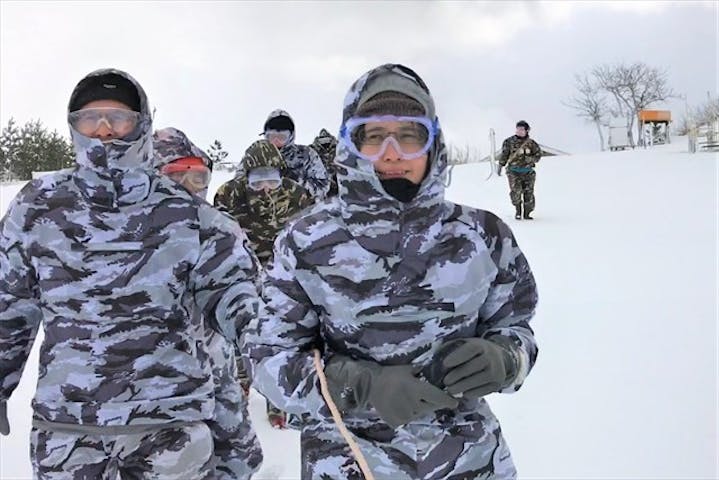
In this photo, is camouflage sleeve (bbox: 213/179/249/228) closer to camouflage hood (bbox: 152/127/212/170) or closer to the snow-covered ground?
camouflage hood (bbox: 152/127/212/170)

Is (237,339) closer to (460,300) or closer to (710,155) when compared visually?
(460,300)

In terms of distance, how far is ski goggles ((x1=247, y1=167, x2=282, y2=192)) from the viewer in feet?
16.3

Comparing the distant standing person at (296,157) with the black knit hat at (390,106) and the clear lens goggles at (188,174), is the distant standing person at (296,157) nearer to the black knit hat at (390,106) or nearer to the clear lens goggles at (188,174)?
the clear lens goggles at (188,174)

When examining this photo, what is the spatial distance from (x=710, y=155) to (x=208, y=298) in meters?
21.0

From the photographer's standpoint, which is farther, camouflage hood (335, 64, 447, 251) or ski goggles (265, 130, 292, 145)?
Result: ski goggles (265, 130, 292, 145)

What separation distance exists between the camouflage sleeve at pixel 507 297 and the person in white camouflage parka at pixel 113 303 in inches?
28.9

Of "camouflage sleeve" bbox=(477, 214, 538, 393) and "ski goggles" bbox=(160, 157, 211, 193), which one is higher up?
"ski goggles" bbox=(160, 157, 211, 193)

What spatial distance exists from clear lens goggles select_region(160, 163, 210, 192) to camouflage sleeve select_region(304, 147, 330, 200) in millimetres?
2397

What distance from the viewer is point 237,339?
2.26 meters

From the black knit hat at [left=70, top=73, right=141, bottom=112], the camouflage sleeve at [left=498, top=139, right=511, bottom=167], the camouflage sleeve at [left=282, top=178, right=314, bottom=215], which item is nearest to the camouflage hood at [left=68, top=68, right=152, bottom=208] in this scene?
the black knit hat at [left=70, top=73, right=141, bottom=112]

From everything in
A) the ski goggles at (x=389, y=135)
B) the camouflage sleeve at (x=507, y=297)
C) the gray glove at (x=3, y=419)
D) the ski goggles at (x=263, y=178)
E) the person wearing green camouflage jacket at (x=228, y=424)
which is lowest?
the person wearing green camouflage jacket at (x=228, y=424)

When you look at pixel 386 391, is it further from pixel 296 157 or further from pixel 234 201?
pixel 296 157

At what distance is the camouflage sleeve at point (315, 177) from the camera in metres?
6.39

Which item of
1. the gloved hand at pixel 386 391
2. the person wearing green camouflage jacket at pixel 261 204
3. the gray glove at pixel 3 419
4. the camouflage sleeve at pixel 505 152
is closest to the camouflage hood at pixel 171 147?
the person wearing green camouflage jacket at pixel 261 204
